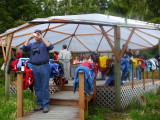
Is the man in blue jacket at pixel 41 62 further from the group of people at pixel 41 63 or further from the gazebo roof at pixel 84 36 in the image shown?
the gazebo roof at pixel 84 36

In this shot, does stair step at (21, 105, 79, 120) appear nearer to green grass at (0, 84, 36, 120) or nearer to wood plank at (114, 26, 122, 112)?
green grass at (0, 84, 36, 120)

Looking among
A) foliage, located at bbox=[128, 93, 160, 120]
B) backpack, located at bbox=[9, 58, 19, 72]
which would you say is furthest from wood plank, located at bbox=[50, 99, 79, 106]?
backpack, located at bbox=[9, 58, 19, 72]

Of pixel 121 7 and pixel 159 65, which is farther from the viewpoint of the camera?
pixel 159 65

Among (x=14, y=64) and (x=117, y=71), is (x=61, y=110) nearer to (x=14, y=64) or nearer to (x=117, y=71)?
(x=117, y=71)

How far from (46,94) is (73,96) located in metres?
1.39

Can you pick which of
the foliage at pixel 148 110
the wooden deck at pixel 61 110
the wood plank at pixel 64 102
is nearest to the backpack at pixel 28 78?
the wooden deck at pixel 61 110

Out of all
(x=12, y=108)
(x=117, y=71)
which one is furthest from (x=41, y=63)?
(x=117, y=71)

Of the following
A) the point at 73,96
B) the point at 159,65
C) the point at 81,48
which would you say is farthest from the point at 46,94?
the point at 81,48

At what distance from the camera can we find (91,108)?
7.52 meters

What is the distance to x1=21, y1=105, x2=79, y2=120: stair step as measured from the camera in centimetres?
528

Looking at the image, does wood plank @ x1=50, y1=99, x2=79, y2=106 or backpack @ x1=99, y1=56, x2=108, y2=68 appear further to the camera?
backpack @ x1=99, y1=56, x2=108, y2=68

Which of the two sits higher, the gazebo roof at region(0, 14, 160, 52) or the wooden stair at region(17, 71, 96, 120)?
the gazebo roof at region(0, 14, 160, 52)

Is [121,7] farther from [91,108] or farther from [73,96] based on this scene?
[91,108]

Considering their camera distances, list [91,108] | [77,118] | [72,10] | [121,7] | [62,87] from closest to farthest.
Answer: [121,7]
[77,118]
[91,108]
[62,87]
[72,10]
